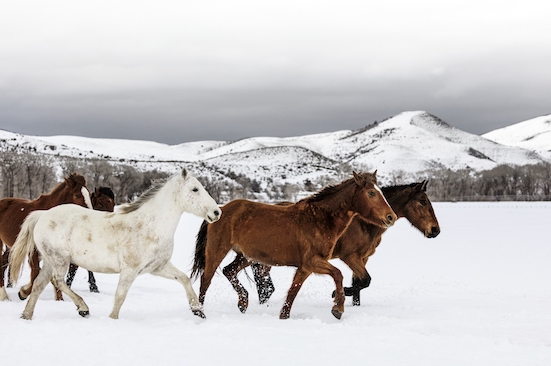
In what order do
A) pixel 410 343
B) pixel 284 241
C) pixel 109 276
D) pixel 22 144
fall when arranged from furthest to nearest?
pixel 22 144 → pixel 109 276 → pixel 284 241 → pixel 410 343

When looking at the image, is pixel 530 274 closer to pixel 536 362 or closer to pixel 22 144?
pixel 536 362

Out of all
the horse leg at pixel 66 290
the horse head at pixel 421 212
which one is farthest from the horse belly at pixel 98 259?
the horse head at pixel 421 212

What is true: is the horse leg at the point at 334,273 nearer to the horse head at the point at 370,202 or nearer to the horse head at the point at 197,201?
the horse head at the point at 370,202

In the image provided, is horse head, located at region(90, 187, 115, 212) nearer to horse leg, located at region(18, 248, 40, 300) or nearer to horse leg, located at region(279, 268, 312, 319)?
horse leg, located at region(18, 248, 40, 300)

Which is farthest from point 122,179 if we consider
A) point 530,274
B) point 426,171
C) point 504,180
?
point 426,171

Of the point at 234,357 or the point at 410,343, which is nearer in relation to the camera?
the point at 234,357

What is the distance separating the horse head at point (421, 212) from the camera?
9.12 metres

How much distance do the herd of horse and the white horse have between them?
0.01 m

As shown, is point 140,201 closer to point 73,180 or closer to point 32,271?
point 32,271

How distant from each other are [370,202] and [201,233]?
109 inches

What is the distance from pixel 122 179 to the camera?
6562cm

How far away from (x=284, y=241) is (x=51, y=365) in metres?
3.32

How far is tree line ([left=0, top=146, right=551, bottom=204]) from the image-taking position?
5588 centimetres

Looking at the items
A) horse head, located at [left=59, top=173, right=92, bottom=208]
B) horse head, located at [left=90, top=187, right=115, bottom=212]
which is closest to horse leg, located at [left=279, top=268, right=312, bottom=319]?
horse head, located at [left=59, top=173, right=92, bottom=208]
